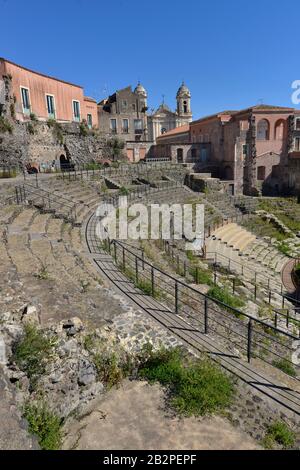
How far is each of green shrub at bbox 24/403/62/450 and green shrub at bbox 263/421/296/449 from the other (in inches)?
111

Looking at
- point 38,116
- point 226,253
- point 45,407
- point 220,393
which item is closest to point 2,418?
point 45,407

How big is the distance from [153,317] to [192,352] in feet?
5.10

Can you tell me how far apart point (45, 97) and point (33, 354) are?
1183 inches

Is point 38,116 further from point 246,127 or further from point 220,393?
point 220,393

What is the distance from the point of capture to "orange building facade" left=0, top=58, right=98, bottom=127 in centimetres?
2639

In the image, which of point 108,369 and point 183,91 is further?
point 183,91

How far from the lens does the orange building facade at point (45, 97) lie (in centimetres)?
2639

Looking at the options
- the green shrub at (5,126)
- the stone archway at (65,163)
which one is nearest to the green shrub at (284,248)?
the stone archway at (65,163)

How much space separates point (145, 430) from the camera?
429 centimetres

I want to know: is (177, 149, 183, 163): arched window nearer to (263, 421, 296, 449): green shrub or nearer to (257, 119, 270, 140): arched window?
(257, 119, 270, 140): arched window

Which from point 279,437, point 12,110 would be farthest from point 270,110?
point 279,437

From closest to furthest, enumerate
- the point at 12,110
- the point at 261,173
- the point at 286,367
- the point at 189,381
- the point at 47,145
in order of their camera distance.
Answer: the point at 189,381 < the point at 286,367 < the point at 12,110 < the point at 47,145 < the point at 261,173

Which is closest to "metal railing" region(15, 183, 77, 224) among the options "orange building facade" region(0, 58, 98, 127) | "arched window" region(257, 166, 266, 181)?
"orange building facade" region(0, 58, 98, 127)

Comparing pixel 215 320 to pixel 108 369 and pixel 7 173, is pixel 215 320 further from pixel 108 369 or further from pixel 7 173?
pixel 7 173
